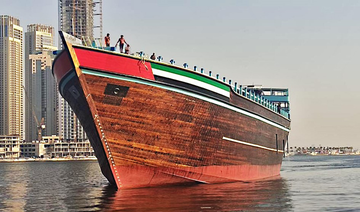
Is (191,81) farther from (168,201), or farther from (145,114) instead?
(168,201)

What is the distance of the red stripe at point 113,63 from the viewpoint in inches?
1097

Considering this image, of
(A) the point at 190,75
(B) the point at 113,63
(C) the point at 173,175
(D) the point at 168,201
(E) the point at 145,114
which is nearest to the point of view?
(D) the point at 168,201

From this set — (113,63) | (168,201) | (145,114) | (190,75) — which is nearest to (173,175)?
(145,114)

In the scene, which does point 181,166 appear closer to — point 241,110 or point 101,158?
point 101,158

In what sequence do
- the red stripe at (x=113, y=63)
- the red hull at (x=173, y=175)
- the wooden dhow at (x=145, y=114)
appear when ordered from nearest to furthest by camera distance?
1. the red stripe at (x=113, y=63)
2. the wooden dhow at (x=145, y=114)
3. the red hull at (x=173, y=175)

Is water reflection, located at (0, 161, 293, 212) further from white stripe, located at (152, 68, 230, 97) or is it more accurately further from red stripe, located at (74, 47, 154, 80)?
red stripe, located at (74, 47, 154, 80)

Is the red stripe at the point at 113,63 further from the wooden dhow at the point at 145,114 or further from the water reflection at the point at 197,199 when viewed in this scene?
the water reflection at the point at 197,199

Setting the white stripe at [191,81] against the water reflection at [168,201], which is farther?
the white stripe at [191,81]

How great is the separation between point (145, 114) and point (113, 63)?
3265 mm

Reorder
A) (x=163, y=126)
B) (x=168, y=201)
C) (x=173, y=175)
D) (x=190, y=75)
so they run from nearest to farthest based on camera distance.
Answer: (x=168, y=201), (x=163, y=126), (x=173, y=175), (x=190, y=75)

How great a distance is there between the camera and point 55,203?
26.7m

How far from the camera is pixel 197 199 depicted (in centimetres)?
2556

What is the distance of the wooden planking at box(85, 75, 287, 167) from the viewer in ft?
94.0

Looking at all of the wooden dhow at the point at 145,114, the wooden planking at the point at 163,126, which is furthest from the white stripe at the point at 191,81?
the wooden planking at the point at 163,126
